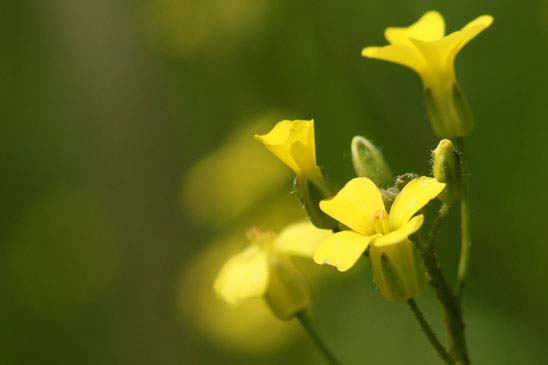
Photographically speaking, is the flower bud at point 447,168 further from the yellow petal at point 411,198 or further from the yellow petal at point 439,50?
the yellow petal at point 439,50

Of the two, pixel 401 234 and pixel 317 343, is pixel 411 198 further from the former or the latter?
pixel 317 343

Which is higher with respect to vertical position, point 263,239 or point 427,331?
point 263,239

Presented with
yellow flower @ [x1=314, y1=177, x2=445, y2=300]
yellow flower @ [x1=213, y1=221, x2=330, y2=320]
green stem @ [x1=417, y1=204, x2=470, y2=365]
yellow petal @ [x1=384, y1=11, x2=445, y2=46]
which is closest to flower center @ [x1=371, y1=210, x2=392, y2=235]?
yellow flower @ [x1=314, y1=177, x2=445, y2=300]

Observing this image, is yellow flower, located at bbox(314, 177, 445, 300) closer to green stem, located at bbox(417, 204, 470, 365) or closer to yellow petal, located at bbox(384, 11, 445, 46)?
green stem, located at bbox(417, 204, 470, 365)

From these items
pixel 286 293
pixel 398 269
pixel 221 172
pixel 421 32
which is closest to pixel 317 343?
pixel 286 293

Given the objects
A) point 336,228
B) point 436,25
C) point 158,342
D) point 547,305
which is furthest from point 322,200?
point 158,342

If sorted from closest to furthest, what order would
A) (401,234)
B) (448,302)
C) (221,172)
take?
(401,234)
(448,302)
(221,172)
